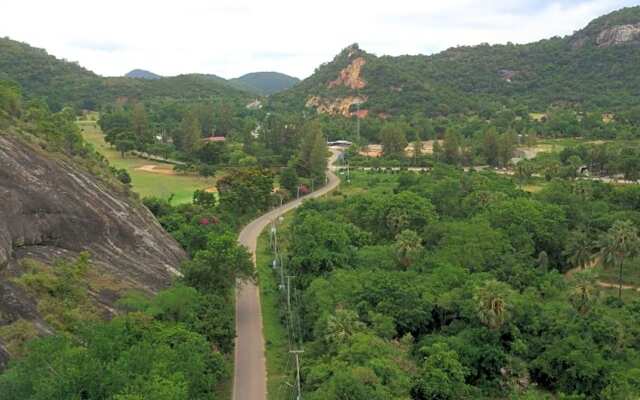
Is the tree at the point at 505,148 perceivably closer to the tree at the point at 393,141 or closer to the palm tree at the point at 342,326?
the tree at the point at 393,141

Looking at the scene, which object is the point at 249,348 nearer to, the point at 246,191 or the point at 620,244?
the point at 620,244

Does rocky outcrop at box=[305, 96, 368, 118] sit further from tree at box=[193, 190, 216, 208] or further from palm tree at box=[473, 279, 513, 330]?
palm tree at box=[473, 279, 513, 330]

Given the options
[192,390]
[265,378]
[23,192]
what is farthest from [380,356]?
[23,192]

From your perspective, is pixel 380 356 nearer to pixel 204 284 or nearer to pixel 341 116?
pixel 204 284

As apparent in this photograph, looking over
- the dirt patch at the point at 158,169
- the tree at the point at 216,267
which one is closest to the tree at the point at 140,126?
the dirt patch at the point at 158,169

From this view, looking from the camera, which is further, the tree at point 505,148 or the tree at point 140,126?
the tree at point 140,126

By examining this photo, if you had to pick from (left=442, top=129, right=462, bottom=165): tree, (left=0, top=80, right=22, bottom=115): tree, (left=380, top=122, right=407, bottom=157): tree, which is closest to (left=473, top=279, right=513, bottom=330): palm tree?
(left=0, top=80, right=22, bottom=115): tree
